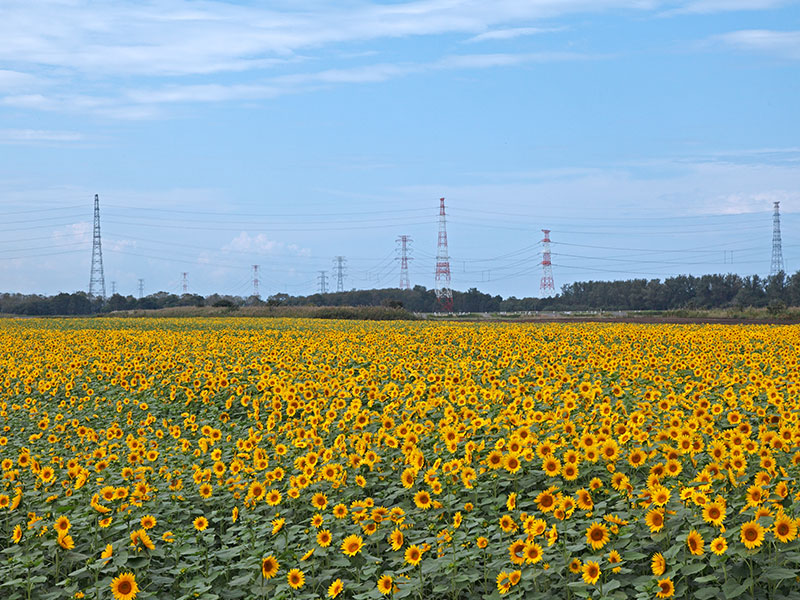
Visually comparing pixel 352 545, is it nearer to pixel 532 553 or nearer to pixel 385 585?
pixel 385 585

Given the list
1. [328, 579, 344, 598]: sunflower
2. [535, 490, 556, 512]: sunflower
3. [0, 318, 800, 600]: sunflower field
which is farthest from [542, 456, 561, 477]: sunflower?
[328, 579, 344, 598]: sunflower

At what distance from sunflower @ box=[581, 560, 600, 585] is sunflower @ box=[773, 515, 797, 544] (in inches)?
42.3

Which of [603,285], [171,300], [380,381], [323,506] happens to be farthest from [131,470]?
[603,285]

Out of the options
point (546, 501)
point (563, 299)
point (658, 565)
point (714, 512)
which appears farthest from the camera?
point (563, 299)

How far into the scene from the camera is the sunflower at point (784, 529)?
467cm

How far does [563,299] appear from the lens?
105m

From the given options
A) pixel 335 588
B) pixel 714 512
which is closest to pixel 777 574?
pixel 714 512

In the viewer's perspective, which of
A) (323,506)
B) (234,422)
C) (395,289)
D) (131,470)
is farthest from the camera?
(395,289)

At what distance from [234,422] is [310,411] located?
2.07m

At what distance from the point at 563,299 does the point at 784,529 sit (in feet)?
335

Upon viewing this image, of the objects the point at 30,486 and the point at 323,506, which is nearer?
the point at 323,506

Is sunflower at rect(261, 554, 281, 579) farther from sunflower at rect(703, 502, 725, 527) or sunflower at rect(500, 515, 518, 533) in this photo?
sunflower at rect(703, 502, 725, 527)

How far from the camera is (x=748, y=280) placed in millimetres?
89938

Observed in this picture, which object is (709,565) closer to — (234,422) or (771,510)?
(771,510)
